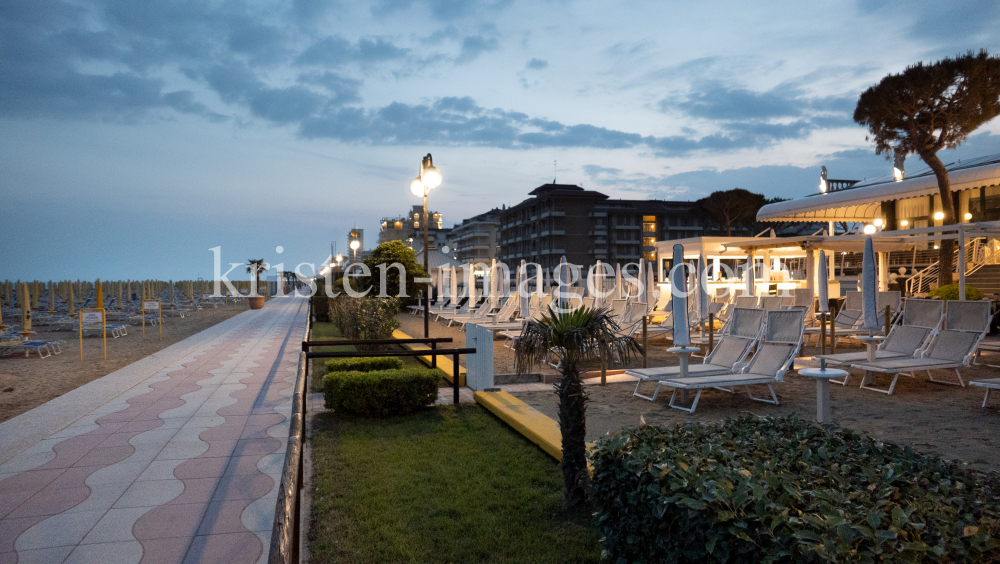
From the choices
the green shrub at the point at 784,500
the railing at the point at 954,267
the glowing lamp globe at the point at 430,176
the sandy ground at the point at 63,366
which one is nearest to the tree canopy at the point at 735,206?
the railing at the point at 954,267

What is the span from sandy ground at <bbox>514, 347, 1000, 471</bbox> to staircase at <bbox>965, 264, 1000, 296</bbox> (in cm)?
971

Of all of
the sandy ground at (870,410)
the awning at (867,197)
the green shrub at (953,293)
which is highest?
the awning at (867,197)

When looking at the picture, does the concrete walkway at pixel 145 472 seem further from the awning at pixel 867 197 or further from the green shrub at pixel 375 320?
the awning at pixel 867 197

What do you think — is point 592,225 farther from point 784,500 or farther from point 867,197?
point 784,500

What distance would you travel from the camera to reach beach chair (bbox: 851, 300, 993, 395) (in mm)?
6727

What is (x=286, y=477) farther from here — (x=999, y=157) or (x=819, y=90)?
(x=819, y=90)

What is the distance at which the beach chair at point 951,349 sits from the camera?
6.73 m

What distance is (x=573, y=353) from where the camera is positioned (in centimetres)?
353

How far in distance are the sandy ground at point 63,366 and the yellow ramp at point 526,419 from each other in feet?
17.7

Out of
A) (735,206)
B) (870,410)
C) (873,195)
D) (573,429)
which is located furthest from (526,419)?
(735,206)

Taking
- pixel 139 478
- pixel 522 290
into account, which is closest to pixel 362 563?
pixel 139 478

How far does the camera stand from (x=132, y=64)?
26594 mm

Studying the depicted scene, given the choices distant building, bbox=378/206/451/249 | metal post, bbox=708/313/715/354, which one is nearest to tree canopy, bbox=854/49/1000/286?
metal post, bbox=708/313/715/354

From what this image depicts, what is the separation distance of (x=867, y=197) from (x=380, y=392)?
23836mm
